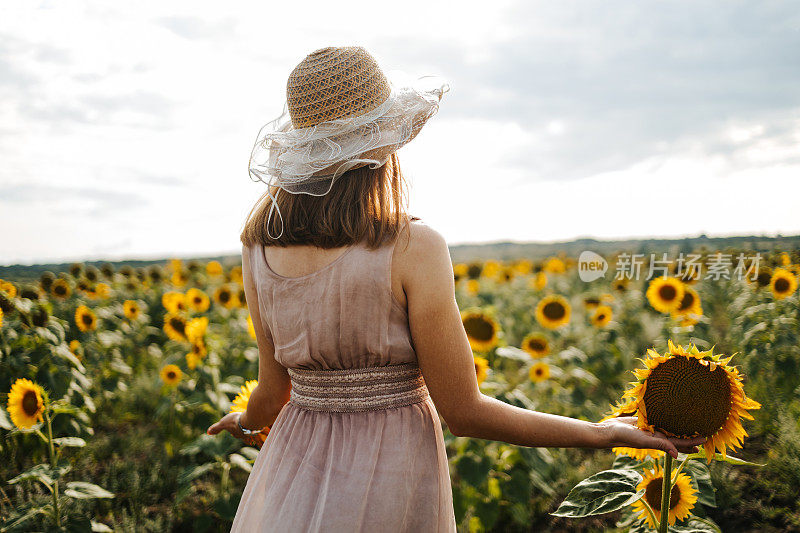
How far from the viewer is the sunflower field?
5.08 feet

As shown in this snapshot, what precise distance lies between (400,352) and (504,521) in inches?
99.0

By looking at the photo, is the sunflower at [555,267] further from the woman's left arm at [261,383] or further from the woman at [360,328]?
the woman at [360,328]

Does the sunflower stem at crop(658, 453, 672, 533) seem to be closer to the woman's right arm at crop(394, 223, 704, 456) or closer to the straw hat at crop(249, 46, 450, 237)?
the woman's right arm at crop(394, 223, 704, 456)

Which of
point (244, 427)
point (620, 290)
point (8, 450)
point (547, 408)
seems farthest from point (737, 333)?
point (8, 450)

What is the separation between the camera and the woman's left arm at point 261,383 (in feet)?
5.26

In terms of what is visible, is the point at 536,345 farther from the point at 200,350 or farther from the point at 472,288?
the point at 472,288

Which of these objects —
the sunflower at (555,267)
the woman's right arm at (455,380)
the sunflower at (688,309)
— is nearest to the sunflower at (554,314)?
the sunflower at (688,309)

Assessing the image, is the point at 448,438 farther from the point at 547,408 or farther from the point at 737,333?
the point at 737,333

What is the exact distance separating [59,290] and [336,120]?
6281 mm

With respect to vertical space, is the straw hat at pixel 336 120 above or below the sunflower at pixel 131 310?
above

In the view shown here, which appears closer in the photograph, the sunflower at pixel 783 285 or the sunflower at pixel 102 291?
the sunflower at pixel 783 285

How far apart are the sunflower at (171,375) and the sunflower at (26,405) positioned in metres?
1.29

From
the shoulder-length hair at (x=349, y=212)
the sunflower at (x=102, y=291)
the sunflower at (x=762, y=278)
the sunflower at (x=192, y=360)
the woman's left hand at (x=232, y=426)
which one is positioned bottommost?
the sunflower at (x=192, y=360)

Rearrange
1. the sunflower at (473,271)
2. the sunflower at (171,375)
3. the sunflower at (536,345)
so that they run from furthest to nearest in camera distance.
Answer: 1. the sunflower at (473,271)
2. the sunflower at (536,345)
3. the sunflower at (171,375)
